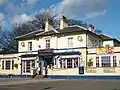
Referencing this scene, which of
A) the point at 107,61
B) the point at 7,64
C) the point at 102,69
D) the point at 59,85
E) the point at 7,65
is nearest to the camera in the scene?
the point at 59,85

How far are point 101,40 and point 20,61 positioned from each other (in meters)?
13.9

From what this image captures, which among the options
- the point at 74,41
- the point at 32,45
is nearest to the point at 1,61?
the point at 32,45

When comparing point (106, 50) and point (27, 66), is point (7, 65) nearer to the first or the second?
point (27, 66)

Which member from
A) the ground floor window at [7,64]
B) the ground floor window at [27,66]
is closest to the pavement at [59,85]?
the ground floor window at [27,66]

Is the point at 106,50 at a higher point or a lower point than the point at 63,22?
lower

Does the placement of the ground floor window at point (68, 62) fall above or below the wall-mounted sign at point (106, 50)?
below

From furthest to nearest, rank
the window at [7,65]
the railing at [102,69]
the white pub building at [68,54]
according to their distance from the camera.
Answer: the window at [7,65] < the white pub building at [68,54] < the railing at [102,69]

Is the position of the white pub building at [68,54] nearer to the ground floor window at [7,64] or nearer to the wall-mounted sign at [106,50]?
the wall-mounted sign at [106,50]

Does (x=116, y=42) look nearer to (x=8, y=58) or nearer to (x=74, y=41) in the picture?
(x=74, y=41)

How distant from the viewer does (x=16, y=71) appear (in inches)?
1890

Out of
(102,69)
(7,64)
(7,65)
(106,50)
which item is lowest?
(102,69)

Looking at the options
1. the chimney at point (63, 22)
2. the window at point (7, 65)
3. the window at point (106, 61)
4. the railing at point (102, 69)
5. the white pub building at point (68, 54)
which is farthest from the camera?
the window at point (7, 65)

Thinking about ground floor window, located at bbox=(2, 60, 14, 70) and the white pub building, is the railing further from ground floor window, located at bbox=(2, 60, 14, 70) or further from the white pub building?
ground floor window, located at bbox=(2, 60, 14, 70)

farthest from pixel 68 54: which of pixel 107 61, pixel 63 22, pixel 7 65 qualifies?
pixel 7 65
